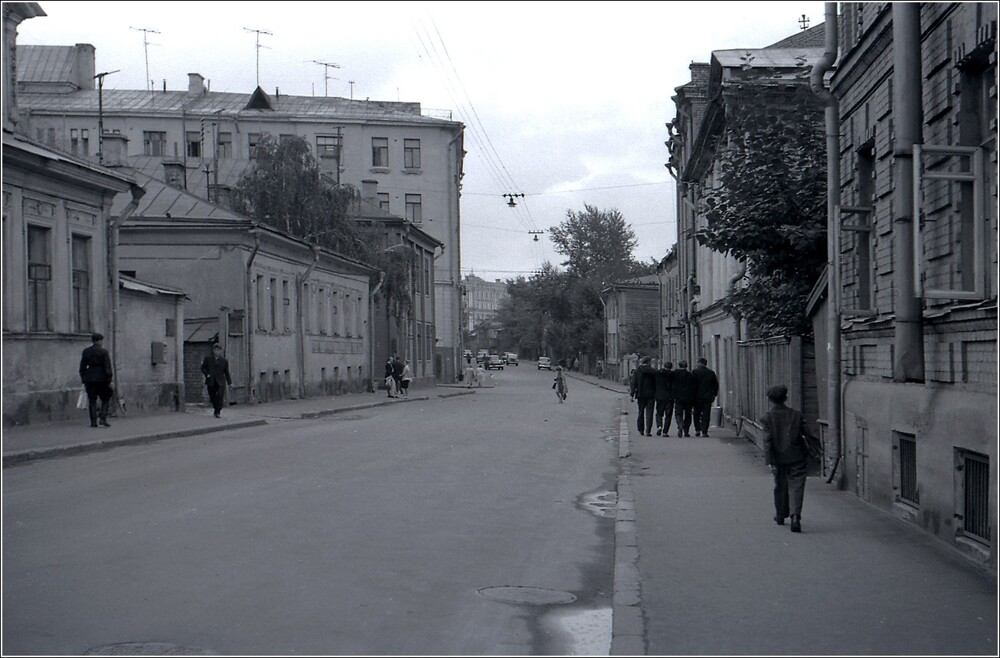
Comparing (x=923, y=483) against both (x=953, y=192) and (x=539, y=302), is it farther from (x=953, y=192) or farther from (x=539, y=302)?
(x=539, y=302)

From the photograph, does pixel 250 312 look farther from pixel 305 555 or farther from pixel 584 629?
pixel 584 629

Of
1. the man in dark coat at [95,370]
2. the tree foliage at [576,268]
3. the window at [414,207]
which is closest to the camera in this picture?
the man in dark coat at [95,370]

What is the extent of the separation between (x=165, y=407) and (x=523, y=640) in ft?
80.2

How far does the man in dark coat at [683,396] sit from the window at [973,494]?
46.7 ft

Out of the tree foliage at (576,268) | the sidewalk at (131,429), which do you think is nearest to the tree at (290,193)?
the sidewalk at (131,429)

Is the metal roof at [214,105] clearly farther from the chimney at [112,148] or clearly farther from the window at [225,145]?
the chimney at [112,148]

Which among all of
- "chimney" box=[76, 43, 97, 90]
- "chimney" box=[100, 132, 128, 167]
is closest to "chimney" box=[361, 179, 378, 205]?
"chimney" box=[76, 43, 97, 90]

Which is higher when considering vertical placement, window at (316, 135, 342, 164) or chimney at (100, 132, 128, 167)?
window at (316, 135, 342, 164)

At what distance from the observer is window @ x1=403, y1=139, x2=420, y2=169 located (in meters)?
72.2

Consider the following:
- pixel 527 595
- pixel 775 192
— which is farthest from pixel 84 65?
pixel 527 595

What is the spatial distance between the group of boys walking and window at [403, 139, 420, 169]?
163ft

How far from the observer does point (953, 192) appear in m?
9.20

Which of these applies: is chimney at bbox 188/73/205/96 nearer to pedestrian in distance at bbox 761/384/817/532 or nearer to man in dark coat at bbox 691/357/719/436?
man in dark coat at bbox 691/357/719/436

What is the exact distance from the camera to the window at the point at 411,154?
7219cm
